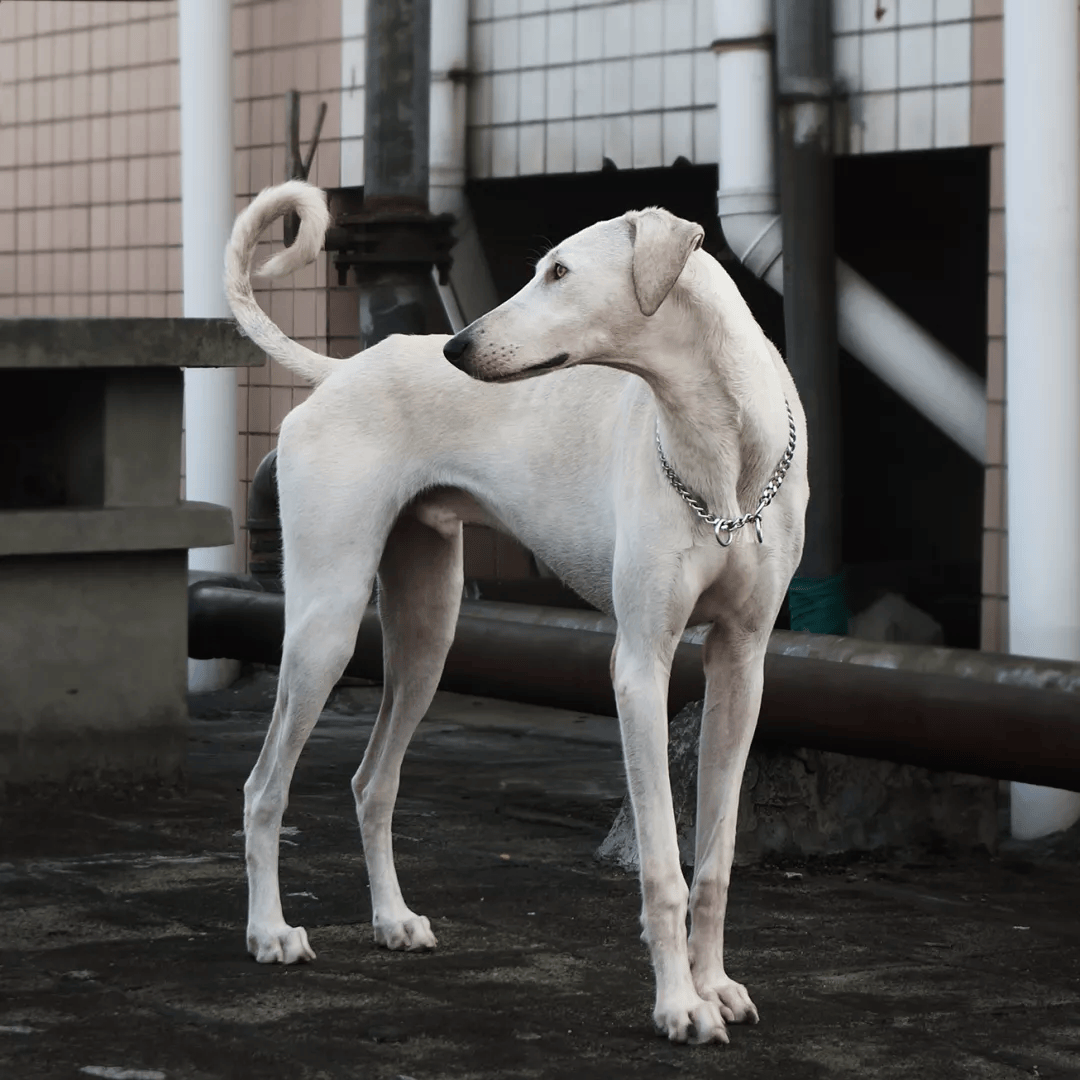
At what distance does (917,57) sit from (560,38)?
6.45ft

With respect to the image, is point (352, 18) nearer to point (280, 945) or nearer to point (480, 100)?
point (480, 100)

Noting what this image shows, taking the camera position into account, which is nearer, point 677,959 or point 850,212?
point 677,959

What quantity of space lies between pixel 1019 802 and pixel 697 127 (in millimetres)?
3516

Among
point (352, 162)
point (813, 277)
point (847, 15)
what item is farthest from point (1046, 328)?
point (352, 162)

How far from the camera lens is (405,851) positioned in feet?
20.5

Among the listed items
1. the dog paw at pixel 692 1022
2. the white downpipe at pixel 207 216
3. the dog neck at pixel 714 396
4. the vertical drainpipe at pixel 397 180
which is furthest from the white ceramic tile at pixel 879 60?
the dog paw at pixel 692 1022

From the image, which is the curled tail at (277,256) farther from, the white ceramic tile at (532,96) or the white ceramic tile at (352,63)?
the white ceramic tile at (352,63)

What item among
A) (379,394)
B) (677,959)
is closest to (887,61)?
(379,394)

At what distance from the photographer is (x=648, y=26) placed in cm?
892

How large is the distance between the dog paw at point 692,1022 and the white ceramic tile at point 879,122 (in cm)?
461

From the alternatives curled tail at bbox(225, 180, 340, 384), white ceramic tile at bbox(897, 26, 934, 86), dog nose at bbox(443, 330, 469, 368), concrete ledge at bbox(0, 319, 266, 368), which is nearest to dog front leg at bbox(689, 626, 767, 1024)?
dog nose at bbox(443, 330, 469, 368)

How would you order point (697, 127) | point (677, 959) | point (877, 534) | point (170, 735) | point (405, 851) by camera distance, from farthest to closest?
point (877, 534) < point (697, 127) < point (170, 735) < point (405, 851) < point (677, 959)

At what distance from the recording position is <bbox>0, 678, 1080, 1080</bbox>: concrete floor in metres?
4.16

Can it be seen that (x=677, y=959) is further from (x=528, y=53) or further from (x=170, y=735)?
(x=528, y=53)
